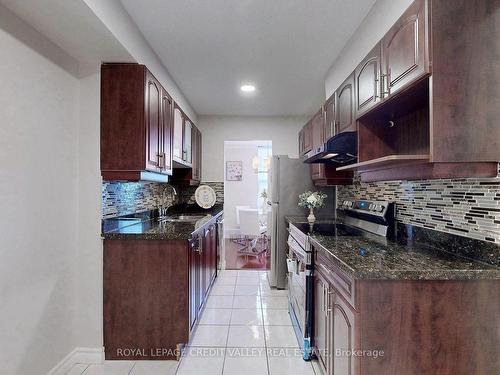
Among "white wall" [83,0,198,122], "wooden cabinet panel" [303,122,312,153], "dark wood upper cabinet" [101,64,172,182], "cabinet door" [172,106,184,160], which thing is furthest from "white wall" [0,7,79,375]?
"wooden cabinet panel" [303,122,312,153]

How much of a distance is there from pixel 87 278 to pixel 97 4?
5.79 feet

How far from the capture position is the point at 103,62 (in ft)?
→ 6.87

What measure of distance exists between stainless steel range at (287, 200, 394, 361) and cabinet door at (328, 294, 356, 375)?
459 millimetres

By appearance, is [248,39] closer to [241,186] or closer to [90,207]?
[90,207]

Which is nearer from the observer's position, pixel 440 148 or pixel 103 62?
pixel 440 148

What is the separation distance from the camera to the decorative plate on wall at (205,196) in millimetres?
4359

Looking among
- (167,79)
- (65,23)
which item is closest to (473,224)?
(65,23)

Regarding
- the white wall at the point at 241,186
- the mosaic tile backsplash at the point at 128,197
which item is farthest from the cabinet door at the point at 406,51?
the white wall at the point at 241,186

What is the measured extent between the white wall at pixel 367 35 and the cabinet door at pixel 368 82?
0.73 feet

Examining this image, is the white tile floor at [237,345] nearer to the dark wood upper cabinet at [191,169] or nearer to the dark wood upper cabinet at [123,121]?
the dark wood upper cabinet at [123,121]

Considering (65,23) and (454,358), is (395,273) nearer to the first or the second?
(454,358)

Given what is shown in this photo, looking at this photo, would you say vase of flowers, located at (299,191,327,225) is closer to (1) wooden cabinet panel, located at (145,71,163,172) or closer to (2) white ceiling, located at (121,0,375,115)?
(2) white ceiling, located at (121,0,375,115)

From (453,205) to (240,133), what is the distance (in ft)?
11.7

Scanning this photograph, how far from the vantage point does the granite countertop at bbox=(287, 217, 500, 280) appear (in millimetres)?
1202
